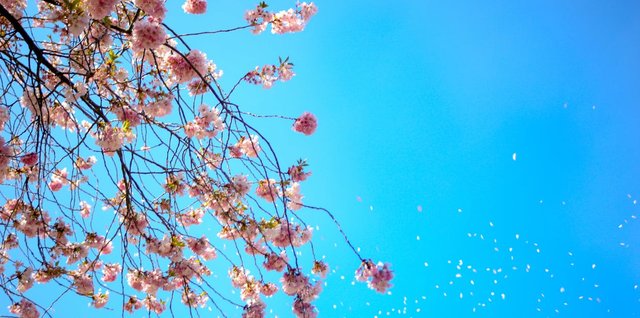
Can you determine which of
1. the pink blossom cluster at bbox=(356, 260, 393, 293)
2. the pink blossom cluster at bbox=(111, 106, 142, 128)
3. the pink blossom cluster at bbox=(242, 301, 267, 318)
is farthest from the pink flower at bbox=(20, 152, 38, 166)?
the pink blossom cluster at bbox=(356, 260, 393, 293)

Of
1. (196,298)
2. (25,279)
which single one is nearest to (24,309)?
(25,279)

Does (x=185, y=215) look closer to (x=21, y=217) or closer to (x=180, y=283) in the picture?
(x=180, y=283)

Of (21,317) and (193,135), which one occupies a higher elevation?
(193,135)

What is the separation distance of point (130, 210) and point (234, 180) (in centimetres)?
46

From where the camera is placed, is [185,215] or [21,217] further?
[185,215]

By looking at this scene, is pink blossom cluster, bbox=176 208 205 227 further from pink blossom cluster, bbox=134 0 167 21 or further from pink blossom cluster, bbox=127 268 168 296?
pink blossom cluster, bbox=134 0 167 21

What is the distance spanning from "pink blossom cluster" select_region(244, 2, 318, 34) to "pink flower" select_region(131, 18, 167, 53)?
64 centimetres

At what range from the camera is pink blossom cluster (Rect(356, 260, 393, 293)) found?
89.7 inches

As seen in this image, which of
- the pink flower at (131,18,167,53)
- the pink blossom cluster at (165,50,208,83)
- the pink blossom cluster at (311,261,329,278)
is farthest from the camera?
the pink blossom cluster at (311,261,329,278)

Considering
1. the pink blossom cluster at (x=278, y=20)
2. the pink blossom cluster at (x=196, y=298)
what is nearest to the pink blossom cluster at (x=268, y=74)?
the pink blossom cluster at (x=278, y=20)

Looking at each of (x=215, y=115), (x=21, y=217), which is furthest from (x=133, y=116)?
(x=21, y=217)

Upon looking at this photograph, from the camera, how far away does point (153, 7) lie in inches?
80.6

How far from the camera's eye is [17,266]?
2883 mm

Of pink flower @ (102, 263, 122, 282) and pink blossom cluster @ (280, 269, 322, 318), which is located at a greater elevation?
pink flower @ (102, 263, 122, 282)
